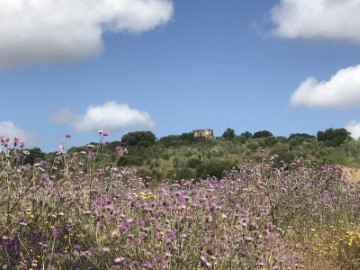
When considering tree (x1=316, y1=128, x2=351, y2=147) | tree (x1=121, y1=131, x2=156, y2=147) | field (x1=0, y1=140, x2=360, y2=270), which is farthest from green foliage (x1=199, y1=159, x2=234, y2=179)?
tree (x1=121, y1=131, x2=156, y2=147)

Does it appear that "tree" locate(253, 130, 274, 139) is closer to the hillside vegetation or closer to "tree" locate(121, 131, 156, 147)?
the hillside vegetation

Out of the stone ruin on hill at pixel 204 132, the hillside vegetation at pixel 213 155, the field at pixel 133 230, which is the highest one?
the stone ruin on hill at pixel 204 132

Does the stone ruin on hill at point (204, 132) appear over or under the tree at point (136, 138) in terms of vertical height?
over

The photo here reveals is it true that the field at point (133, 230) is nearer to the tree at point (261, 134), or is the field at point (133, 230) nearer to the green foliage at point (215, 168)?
the green foliage at point (215, 168)

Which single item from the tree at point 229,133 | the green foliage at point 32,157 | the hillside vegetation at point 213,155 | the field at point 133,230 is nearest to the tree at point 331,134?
the hillside vegetation at point 213,155

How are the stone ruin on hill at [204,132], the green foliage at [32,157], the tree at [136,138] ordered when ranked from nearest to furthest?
the green foliage at [32,157] < the tree at [136,138] < the stone ruin on hill at [204,132]

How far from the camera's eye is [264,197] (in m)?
8.79

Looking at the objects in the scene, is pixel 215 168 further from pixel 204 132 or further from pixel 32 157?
pixel 204 132

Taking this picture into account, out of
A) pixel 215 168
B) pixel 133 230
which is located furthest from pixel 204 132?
pixel 133 230

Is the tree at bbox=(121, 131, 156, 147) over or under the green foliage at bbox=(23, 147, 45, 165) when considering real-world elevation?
over

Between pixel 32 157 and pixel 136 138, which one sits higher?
pixel 136 138

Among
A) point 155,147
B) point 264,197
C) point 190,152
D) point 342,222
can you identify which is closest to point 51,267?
point 264,197

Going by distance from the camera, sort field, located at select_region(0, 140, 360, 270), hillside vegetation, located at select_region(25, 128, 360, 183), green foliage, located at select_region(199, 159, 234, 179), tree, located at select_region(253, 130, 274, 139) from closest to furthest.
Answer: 1. field, located at select_region(0, 140, 360, 270)
2. green foliage, located at select_region(199, 159, 234, 179)
3. hillside vegetation, located at select_region(25, 128, 360, 183)
4. tree, located at select_region(253, 130, 274, 139)

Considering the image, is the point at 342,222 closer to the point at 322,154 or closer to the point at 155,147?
the point at 322,154
